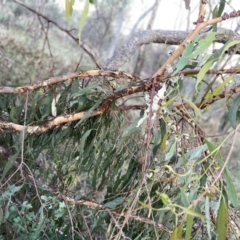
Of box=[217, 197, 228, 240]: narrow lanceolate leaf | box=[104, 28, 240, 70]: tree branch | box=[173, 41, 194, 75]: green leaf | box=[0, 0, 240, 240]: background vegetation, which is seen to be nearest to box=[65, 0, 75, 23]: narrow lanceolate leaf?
box=[0, 0, 240, 240]: background vegetation

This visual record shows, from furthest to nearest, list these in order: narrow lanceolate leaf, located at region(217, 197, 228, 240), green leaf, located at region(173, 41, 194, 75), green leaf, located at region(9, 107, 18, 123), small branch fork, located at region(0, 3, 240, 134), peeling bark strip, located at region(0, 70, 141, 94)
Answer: green leaf, located at region(9, 107, 18, 123) → peeling bark strip, located at region(0, 70, 141, 94) → small branch fork, located at region(0, 3, 240, 134) → green leaf, located at region(173, 41, 194, 75) → narrow lanceolate leaf, located at region(217, 197, 228, 240)

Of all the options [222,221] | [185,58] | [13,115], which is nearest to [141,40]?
[13,115]

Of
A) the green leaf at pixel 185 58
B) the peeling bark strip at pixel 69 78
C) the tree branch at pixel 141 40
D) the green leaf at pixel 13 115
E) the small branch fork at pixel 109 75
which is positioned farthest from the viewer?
the tree branch at pixel 141 40

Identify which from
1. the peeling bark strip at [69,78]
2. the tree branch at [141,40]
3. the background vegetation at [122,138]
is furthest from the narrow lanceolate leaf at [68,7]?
the tree branch at [141,40]

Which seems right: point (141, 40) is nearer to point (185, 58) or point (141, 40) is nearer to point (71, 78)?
point (71, 78)

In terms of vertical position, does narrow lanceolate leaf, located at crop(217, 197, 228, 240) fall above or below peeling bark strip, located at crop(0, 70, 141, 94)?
below

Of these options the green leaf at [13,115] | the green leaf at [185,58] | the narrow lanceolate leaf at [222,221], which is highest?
the green leaf at [185,58]

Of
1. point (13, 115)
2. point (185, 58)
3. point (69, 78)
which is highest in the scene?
point (185, 58)

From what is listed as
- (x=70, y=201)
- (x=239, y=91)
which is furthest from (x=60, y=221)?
(x=239, y=91)

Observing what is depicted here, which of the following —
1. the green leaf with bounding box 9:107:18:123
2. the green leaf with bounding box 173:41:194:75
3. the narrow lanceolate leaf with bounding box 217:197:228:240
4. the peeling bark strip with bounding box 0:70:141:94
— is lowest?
the green leaf with bounding box 9:107:18:123

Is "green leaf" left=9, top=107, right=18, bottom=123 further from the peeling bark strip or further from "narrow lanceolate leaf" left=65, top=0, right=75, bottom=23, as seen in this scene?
"narrow lanceolate leaf" left=65, top=0, right=75, bottom=23

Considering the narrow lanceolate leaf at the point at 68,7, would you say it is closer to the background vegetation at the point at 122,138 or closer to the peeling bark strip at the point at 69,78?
the background vegetation at the point at 122,138

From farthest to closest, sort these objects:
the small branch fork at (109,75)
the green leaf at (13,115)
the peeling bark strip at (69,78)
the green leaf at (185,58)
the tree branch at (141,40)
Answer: the tree branch at (141,40)
the green leaf at (13,115)
the peeling bark strip at (69,78)
the small branch fork at (109,75)
the green leaf at (185,58)

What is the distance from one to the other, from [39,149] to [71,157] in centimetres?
12
